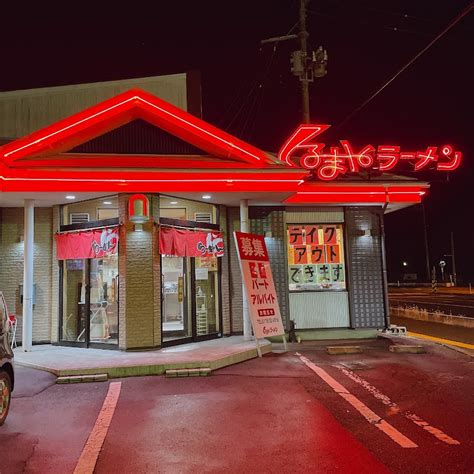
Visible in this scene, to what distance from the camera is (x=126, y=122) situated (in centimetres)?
1188

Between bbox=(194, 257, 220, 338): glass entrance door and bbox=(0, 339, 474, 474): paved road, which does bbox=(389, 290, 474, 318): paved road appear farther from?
bbox=(0, 339, 474, 474): paved road

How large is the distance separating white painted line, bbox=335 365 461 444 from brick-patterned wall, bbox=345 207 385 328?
4.86 m

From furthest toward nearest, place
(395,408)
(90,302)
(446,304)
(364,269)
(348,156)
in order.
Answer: (446,304)
(364,269)
(348,156)
(90,302)
(395,408)

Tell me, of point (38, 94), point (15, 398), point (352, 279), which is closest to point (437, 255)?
point (352, 279)

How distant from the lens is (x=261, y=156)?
11.7 meters

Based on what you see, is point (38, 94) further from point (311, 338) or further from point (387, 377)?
point (387, 377)

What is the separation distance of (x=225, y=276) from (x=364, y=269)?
4249 millimetres

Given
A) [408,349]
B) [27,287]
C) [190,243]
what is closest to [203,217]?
[190,243]

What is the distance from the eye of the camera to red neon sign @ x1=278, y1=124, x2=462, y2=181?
1313 cm

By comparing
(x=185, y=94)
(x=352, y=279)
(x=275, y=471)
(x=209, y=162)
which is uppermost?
(x=185, y=94)

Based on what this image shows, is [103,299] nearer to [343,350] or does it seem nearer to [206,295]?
[206,295]

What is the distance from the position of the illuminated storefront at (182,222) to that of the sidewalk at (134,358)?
22.0 inches

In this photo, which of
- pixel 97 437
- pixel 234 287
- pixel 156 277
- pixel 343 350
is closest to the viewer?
pixel 97 437

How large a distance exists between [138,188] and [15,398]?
5.04 m
